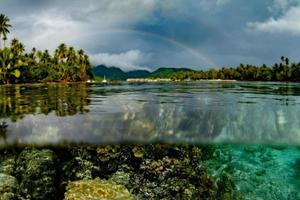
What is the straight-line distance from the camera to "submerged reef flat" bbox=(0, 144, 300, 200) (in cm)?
1009

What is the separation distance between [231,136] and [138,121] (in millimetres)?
3480

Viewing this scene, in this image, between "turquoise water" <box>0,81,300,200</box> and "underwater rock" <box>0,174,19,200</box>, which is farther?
"turquoise water" <box>0,81,300,200</box>

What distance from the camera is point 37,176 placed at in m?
10.4

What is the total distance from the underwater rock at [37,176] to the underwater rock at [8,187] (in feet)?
0.65

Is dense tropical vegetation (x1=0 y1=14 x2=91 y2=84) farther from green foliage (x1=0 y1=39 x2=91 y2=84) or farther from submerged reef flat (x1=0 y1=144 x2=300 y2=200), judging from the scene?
submerged reef flat (x1=0 y1=144 x2=300 y2=200)

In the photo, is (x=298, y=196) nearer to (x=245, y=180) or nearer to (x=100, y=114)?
(x=245, y=180)

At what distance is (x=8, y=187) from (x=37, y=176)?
837 mm

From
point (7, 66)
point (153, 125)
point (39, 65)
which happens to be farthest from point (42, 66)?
point (153, 125)

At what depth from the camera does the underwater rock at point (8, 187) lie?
32.0 feet

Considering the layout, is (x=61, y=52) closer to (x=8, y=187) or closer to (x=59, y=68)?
(x=59, y=68)

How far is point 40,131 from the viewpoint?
12188mm

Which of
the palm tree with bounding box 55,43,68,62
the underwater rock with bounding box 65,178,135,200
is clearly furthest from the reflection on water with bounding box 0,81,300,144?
the palm tree with bounding box 55,43,68,62

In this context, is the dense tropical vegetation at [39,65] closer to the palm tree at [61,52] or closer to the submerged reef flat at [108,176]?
the palm tree at [61,52]

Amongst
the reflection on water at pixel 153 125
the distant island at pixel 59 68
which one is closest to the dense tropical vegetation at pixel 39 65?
the distant island at pixel 59 68
